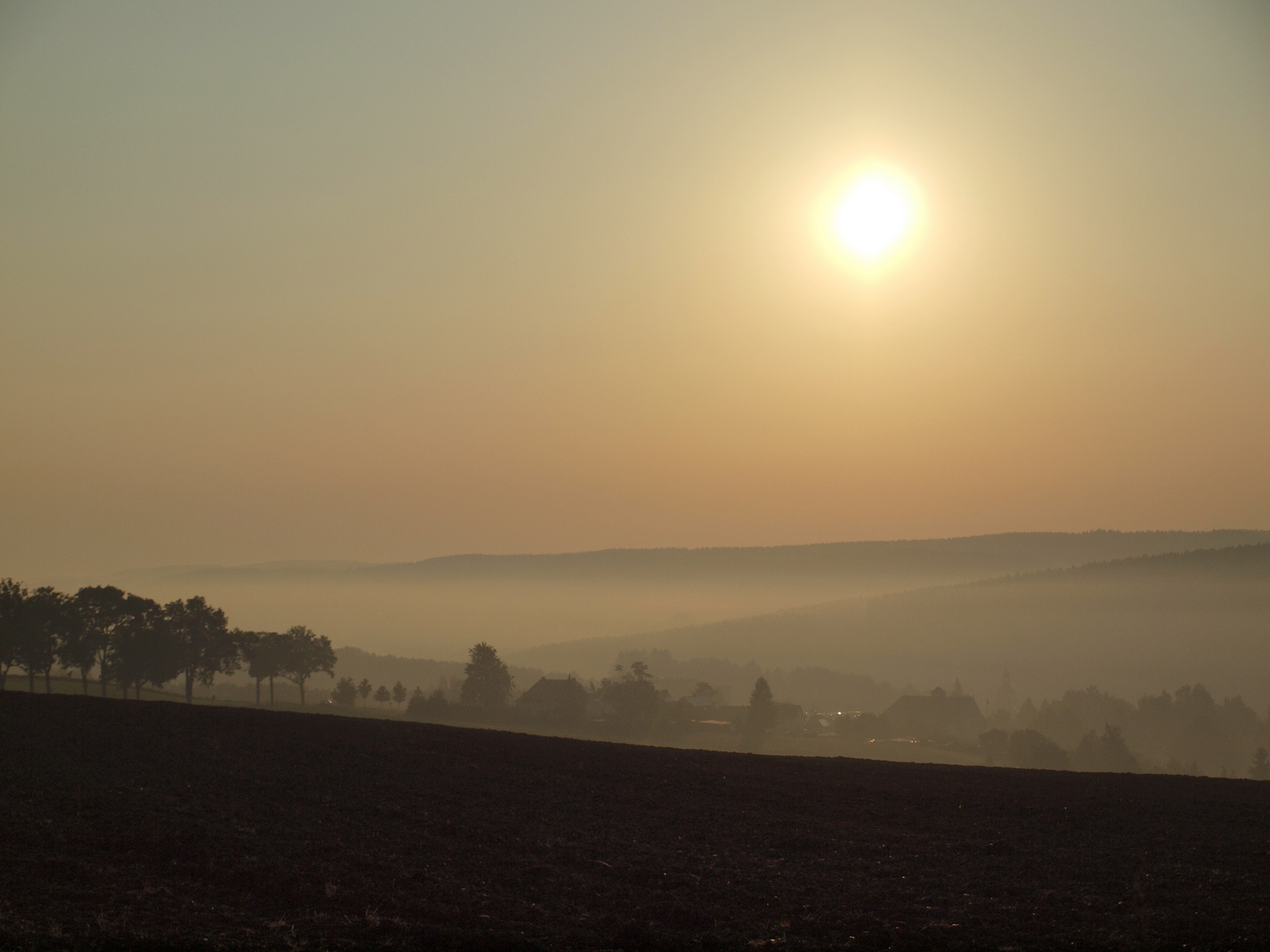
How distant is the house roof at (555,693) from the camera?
76.1 m

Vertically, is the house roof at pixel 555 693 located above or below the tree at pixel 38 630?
below

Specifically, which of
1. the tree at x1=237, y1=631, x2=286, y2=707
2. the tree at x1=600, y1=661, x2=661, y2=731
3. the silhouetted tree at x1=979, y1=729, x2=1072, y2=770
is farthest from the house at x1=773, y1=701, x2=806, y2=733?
the tree at x1=237, y1=631, x2=286, y2=707

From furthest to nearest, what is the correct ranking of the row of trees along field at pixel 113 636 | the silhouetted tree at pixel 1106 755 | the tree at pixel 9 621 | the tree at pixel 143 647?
the silhouetted tree at pixel 1106 755 → the tree at pixel 143 647 → the row of trees along field at pixel 113 636 → the tree at pixel 9 621

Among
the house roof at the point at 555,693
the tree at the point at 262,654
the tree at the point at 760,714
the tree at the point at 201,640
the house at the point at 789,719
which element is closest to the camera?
the tree at the point at 201,640

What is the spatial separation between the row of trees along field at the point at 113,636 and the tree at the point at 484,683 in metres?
20.0

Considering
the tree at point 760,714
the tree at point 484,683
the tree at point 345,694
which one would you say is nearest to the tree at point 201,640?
the tree at point 484,683

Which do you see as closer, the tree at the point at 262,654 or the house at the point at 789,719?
the tree at the point at 262,654

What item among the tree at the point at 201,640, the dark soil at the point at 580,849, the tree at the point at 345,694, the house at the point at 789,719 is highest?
the tree at the point at 201,640

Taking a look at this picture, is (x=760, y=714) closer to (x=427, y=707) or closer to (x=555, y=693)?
(x=555, y=693)

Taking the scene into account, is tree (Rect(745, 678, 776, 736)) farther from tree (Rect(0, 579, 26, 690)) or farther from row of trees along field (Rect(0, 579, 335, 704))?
tree (Rect(0, 579, 26, 690))

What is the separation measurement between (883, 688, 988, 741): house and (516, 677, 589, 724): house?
36543 millimetres

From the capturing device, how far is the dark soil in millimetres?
14195

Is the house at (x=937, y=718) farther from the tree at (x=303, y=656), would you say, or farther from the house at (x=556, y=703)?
the tree at (x=303, y=656)

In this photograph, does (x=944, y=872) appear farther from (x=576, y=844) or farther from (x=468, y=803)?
(x=468, y=803)
